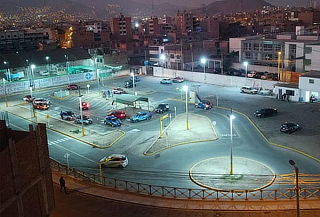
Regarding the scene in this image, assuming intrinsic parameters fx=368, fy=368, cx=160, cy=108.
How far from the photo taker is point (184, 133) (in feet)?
95.2

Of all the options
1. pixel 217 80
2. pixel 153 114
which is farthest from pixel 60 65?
pixel 153 114

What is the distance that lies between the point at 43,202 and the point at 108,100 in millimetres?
29222

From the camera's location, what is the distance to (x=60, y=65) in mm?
62469

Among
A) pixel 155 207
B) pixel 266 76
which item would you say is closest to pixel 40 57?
pixel 266 76

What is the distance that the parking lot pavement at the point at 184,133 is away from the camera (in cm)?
2664

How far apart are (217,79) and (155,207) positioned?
3491 cm

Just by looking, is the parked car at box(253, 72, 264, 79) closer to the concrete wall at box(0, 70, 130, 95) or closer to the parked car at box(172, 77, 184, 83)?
the parked car at box(172, 77, 184, 83)

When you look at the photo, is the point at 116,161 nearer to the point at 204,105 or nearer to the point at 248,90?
the point at 204,105

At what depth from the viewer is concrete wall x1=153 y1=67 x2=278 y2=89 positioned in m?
44.2

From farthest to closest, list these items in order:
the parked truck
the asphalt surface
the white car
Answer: the parked truck
the white car
the asphalt surface

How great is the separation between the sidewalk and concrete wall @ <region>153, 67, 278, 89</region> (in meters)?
29.6

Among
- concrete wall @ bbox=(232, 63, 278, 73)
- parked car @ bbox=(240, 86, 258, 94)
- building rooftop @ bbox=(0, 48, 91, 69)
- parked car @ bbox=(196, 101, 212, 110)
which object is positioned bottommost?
parked car @ bbox=(196, 101, 212, 110)

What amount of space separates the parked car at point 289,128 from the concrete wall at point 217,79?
15463 mm

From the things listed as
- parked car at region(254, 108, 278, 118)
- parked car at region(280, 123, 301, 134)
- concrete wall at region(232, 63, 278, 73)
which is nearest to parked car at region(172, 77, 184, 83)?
concrete wall at region(232, 63, 278, 73)
